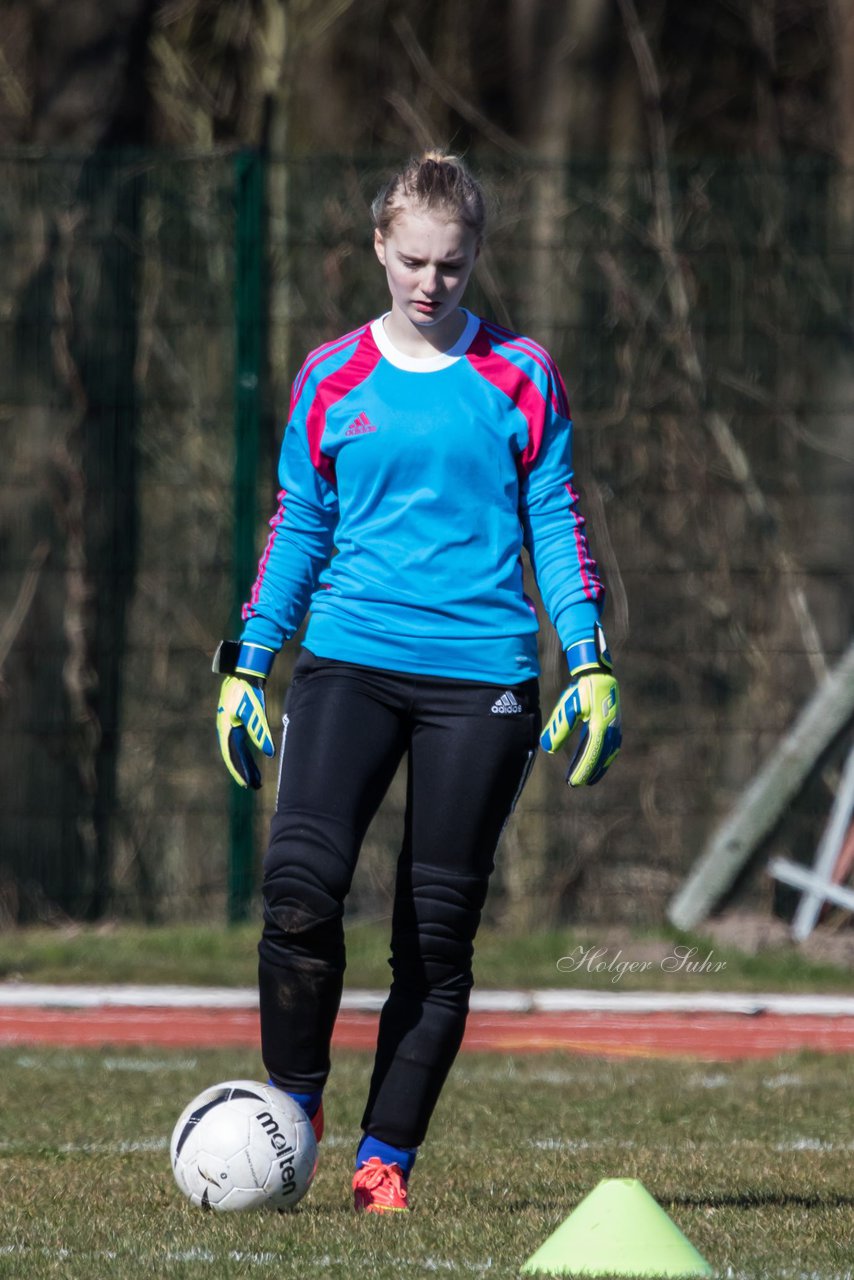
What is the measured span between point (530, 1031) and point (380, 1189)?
10.4 feet

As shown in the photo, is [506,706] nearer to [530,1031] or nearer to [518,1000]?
[530,1031]

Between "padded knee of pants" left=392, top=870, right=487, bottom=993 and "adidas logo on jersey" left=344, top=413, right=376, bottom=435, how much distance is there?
2.92 ft

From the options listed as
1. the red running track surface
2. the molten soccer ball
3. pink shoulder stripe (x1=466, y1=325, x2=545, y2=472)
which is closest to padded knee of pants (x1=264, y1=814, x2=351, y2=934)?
the molten soccer ball

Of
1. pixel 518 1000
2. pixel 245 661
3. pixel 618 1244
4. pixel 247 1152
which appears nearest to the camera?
pixel 618 1244

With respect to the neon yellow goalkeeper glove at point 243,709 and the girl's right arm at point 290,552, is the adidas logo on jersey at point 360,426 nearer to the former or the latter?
the girl's right arm at point 290,552

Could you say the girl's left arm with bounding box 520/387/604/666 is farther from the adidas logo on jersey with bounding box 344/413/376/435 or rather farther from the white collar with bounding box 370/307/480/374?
the adidas logo on jersey with bounding box 344/413/376/435

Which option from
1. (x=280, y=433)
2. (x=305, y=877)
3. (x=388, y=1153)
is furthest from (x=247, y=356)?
(x=388, y=1153)

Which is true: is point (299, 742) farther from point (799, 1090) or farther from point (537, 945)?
point (537, 945)

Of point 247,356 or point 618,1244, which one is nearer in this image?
point 618,1244

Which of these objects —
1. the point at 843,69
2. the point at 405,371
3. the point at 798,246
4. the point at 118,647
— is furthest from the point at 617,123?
the point at 405,371

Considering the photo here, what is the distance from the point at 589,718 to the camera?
4363 mm

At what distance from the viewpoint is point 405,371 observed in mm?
4387

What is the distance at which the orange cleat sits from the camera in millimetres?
4332

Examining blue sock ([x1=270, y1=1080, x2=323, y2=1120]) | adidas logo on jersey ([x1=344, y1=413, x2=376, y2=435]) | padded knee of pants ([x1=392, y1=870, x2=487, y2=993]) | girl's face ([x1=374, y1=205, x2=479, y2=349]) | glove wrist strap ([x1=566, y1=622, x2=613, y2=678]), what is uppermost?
girl's face ([x1=374, y1=205, x2=479, y2=349])
